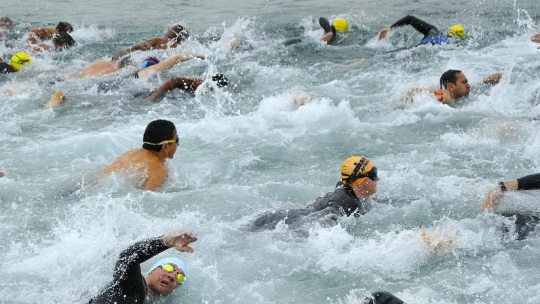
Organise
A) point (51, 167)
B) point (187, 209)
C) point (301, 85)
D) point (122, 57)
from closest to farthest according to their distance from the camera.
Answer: point (187, 209), point (51, 167), point (301, 85), point (122, 57)

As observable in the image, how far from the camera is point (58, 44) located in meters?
15.2

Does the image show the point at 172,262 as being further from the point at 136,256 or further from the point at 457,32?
the point at 457,32

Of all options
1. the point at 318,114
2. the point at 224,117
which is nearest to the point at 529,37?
the point at 318,114

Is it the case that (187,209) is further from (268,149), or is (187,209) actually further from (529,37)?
(529,37)

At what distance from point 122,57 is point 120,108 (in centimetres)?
257

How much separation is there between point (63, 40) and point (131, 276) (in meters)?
11.4

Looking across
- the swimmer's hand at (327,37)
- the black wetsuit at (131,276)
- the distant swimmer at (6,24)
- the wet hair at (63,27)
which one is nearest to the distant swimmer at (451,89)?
the swimmer's hand at (327,37)

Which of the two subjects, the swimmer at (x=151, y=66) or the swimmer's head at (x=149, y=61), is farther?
the swimmer's head at (x=149, y=61)

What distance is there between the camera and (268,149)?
30.4 feet

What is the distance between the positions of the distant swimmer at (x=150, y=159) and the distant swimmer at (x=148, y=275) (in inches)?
77.1

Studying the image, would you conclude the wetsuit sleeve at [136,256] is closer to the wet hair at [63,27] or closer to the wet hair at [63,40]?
the wet hair at [63,40]

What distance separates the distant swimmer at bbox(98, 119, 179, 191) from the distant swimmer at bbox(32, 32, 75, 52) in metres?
8.26

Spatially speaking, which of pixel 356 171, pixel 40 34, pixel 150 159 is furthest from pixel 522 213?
pixel 40 34

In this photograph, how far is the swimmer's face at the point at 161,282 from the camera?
5.53 meters
